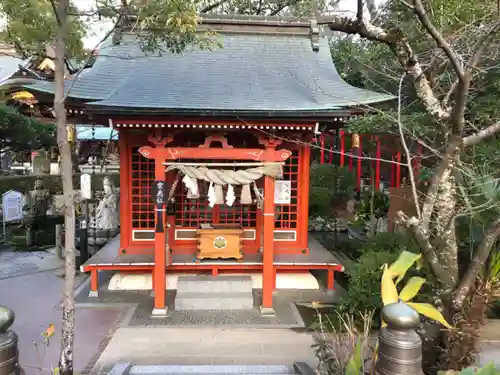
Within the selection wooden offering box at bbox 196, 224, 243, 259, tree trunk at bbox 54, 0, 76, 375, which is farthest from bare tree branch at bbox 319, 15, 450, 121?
wooden offering box at bbox 196, 224, 243, 259

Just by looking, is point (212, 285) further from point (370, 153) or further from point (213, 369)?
point (370, 153)

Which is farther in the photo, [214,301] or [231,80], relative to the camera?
[231,80]

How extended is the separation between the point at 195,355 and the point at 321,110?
4612 millimetres

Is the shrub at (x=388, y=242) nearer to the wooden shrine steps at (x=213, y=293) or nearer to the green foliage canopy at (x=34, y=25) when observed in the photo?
the wooden shrine steps at (x=213, y=293)

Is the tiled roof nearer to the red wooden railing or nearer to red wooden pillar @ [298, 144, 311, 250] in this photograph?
red wooden pillar @ [298, 144, 311, 250]

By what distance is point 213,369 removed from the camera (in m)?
5.40

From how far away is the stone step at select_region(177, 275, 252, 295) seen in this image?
811 cm

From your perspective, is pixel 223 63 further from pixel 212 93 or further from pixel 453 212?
pixel 453 212

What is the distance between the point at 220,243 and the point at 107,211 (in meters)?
4.56

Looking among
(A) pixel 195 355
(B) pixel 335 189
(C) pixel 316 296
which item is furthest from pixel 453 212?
(B) pixel 335 189

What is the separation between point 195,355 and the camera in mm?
5973

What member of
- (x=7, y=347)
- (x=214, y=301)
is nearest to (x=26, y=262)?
(x=214, y=301)

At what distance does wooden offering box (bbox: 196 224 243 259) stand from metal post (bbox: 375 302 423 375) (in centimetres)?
510

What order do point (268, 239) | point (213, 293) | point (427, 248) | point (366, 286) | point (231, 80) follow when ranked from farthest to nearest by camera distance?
point (231, 80), point (213, 293), point (268, 239), point (366, 286), point (427, 248)
